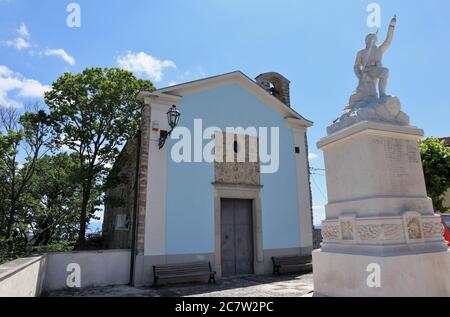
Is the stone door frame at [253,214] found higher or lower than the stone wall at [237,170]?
lower

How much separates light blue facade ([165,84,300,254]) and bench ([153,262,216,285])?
1.31 ft

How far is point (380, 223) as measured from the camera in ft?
13.6

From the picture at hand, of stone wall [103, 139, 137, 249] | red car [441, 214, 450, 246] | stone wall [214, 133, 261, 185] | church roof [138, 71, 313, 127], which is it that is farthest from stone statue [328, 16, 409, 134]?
stone wall [103, 139, 137, 249]

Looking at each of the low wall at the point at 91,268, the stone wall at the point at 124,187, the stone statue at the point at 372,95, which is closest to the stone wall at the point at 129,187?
the stone wall at the point at 124,187

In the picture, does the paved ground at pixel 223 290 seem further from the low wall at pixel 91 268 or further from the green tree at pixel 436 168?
the green tree at pixel 436 168

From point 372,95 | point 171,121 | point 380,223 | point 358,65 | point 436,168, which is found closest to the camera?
point 380,223

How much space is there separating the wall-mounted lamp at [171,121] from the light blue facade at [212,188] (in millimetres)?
327

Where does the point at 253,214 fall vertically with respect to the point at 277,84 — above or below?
below

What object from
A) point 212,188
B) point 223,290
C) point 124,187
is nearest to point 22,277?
point 223,290

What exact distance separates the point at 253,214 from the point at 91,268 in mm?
5136

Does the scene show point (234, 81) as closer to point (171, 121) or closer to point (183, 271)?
point (171, 121)

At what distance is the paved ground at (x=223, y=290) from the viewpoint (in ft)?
22.4

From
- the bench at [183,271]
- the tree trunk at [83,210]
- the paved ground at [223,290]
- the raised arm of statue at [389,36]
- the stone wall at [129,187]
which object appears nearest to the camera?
the raised arm of statue at [389,36]
